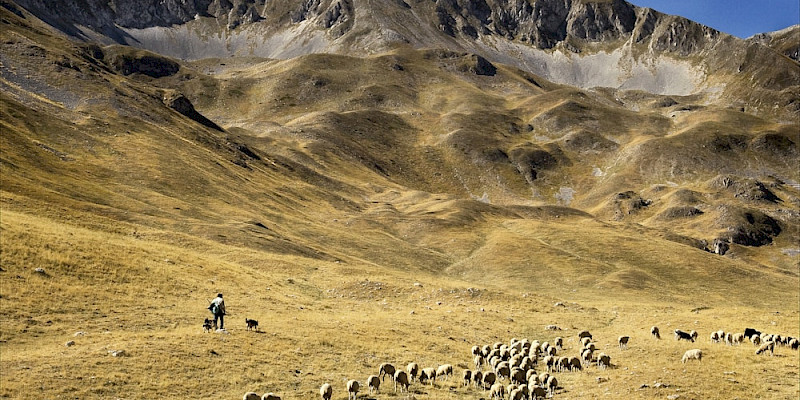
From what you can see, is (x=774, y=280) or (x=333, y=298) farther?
(x=774, y=280)

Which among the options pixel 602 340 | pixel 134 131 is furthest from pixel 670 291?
pixel 134 131

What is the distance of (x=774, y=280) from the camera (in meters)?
101

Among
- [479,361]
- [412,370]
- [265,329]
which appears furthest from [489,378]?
[265,329]

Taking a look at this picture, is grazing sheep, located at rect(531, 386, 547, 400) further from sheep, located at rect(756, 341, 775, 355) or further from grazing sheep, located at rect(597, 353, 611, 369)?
sheep, located at rect(756, 341, 775, 355)

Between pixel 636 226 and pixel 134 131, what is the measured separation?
422 ft

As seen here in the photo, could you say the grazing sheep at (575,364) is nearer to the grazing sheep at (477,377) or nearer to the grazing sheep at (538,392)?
the grazing sheep at (477,377)

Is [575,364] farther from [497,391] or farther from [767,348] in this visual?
[767,348]

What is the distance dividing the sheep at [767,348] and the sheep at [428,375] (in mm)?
23449

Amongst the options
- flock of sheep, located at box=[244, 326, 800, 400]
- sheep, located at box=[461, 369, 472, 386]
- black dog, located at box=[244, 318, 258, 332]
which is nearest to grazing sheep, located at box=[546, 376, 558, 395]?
flock of sheep, located at box=[244, 326, 800, 400]

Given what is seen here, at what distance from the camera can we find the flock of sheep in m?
26.0

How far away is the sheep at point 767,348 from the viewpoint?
1449 inches

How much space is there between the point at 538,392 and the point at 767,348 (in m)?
22.3

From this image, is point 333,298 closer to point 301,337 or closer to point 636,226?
point 301,337

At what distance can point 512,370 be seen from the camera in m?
28.9
